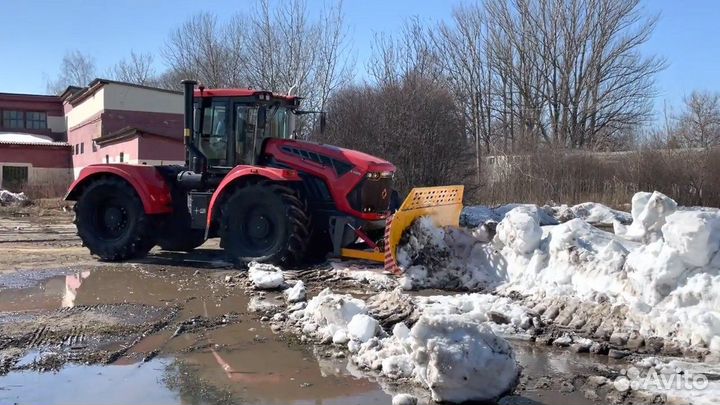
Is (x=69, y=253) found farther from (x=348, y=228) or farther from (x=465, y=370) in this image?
(x=465, y=370)

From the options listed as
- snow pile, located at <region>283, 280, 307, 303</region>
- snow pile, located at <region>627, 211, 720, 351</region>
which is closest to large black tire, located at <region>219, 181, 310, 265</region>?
snow pile, located at <region>283, 280, 307, 303</region>

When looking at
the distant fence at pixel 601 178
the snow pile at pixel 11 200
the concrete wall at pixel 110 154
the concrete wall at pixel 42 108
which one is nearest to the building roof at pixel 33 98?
the concrete wall at pixel 42 108

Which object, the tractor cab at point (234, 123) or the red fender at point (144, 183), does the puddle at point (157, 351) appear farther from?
the tractor cab at point (234, 123)

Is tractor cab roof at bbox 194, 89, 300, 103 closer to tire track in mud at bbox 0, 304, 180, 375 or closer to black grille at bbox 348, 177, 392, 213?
black grille at bbox 348, 177, 392, 213

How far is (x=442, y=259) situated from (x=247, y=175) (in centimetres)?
333

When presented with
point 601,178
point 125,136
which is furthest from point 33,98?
point 601,178

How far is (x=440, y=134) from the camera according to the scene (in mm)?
20766

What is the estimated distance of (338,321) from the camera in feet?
20.9

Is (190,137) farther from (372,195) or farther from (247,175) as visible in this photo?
(372,195)

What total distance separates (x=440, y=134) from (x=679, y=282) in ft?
47.5

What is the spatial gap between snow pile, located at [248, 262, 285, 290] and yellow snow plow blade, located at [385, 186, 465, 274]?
Result: 159 cm

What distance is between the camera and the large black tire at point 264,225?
992 cm

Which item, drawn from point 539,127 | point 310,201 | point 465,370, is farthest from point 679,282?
point 539,127

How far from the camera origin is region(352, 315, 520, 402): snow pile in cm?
476
